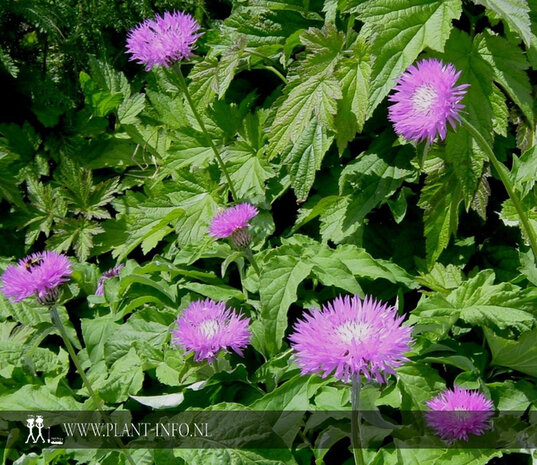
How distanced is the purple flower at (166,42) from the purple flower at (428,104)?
0.76 meters

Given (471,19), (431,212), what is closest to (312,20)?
(471,19)

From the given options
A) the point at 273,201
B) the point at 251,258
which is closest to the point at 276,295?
the point at 251,258

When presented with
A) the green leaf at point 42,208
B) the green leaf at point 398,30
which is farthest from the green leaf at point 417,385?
the green leaf at point 42,208

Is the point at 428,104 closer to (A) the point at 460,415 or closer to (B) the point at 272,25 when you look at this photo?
(A) the point at 460,415

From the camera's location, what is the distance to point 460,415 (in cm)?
141

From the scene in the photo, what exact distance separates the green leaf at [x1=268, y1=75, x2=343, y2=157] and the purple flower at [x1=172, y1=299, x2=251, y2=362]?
0.50 m

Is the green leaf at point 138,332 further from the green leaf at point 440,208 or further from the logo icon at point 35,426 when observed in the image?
the green leaf at point 440,208

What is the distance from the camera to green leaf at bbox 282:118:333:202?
1.97 meters

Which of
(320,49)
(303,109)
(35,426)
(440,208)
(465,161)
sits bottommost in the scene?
(35,426)

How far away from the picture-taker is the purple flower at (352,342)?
1110mm

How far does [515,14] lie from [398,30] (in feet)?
1.02

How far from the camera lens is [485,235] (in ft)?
6.88

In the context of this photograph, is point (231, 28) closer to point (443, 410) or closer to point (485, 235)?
point (485, 235)

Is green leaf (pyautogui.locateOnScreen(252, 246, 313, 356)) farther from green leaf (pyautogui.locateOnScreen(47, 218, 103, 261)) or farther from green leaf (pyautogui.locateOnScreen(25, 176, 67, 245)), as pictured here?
green leaf (pyautogui.locateOnScreen(25, 176, 67, 245))
